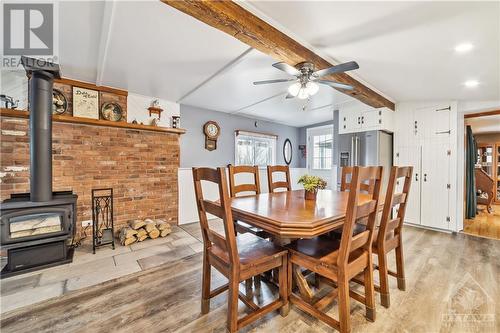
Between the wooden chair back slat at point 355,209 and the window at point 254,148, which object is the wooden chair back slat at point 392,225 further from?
the window at point 254,148

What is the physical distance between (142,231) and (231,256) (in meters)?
2.37

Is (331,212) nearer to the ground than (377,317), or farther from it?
farther from it

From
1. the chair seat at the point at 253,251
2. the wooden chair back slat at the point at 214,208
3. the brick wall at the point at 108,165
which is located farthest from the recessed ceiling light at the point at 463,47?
the brick wall at the point at 108,165

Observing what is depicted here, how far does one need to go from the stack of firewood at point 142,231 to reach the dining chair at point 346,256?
2324 mm

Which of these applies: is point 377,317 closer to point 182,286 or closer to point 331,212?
point 331,212

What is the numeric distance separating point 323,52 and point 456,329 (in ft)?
8.33

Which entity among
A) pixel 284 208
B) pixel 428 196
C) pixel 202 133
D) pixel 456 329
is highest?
pixel 202 133

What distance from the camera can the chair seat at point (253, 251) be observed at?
146 cm


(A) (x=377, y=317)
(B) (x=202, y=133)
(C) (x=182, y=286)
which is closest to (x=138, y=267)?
(C) (x=182, y=286)

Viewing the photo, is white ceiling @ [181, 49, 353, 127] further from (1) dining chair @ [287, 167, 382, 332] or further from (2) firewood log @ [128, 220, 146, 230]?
(2) firewood log @ [128, 220, 146, 230]

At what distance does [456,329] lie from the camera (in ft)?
4.91

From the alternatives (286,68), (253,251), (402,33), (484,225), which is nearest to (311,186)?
(253,251)

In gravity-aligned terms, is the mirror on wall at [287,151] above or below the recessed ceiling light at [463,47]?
below

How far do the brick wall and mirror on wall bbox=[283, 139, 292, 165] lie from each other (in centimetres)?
313
